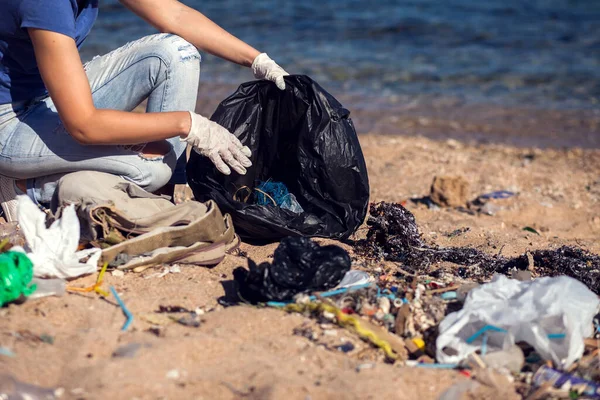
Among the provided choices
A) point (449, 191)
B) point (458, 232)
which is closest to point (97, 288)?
point (458, 232)

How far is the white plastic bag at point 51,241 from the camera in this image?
2457 mm

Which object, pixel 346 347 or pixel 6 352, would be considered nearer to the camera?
pixel 6 352

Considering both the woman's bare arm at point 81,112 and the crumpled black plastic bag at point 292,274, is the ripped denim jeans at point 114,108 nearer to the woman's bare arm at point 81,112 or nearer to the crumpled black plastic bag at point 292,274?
the woman's bare arm at point 81,112

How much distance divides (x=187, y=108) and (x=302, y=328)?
1.33 m

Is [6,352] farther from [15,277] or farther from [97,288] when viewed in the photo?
[97,288]

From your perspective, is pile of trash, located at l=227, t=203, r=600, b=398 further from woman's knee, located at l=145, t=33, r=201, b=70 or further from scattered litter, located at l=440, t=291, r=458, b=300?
woman's knee, located at l=145, t=33, r=201, b=70

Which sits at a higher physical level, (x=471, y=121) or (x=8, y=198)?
(x=8, y=198)

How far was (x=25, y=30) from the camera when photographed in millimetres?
2582

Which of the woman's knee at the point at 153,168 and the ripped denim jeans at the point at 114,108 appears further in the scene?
the woman's knee at the point at 153,168

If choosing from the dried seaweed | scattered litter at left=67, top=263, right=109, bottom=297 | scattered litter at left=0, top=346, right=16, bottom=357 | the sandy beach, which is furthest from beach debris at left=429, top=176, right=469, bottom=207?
scattered litter at left=0, top=346, right=16, bottom=357

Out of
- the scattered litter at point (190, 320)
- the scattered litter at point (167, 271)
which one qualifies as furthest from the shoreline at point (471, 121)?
the scattered litter at point (190, 320)

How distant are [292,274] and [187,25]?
4.94 feet

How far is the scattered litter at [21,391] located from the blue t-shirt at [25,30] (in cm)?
126

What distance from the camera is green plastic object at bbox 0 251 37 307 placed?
226cm
